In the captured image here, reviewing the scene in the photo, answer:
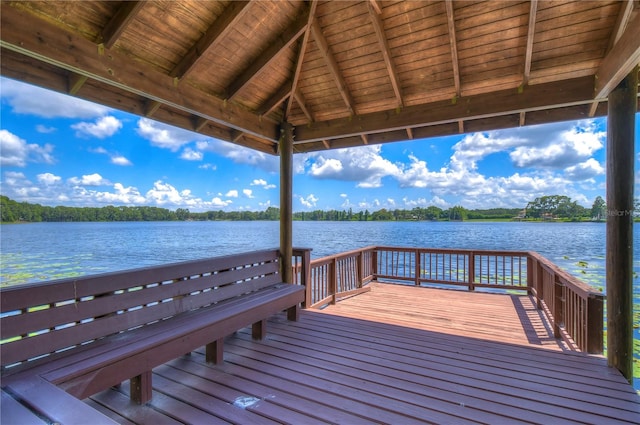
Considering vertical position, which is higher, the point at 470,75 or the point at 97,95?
the point at 470,75

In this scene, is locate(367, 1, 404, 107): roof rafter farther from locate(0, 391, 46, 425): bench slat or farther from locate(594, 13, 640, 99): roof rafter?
locate(0, 391, 46, 425): bench slat

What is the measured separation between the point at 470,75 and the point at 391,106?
3.13ft

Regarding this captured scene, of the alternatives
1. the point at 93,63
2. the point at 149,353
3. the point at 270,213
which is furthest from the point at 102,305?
the point at 270,213

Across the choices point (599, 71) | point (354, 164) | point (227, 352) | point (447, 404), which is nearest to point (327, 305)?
point (227, 352)

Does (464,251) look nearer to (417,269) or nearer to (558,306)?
(417,269)

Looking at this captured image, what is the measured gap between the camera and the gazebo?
2.28 metres

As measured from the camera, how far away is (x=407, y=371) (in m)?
2.43

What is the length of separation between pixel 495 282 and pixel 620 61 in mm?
4416

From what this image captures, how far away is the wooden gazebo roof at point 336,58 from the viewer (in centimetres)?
225

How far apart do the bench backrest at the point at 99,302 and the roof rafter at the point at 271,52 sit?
79.7 inches

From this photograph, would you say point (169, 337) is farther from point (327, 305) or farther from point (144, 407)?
point (327, 305)

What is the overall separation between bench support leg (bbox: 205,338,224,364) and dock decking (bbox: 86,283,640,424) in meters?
0.07

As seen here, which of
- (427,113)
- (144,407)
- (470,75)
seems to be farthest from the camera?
(427,113)

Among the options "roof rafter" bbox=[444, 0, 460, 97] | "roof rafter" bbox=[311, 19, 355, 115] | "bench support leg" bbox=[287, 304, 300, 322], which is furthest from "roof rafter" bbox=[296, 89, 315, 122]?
"bench support leg" bbox=[287, 304, 300, 322]
